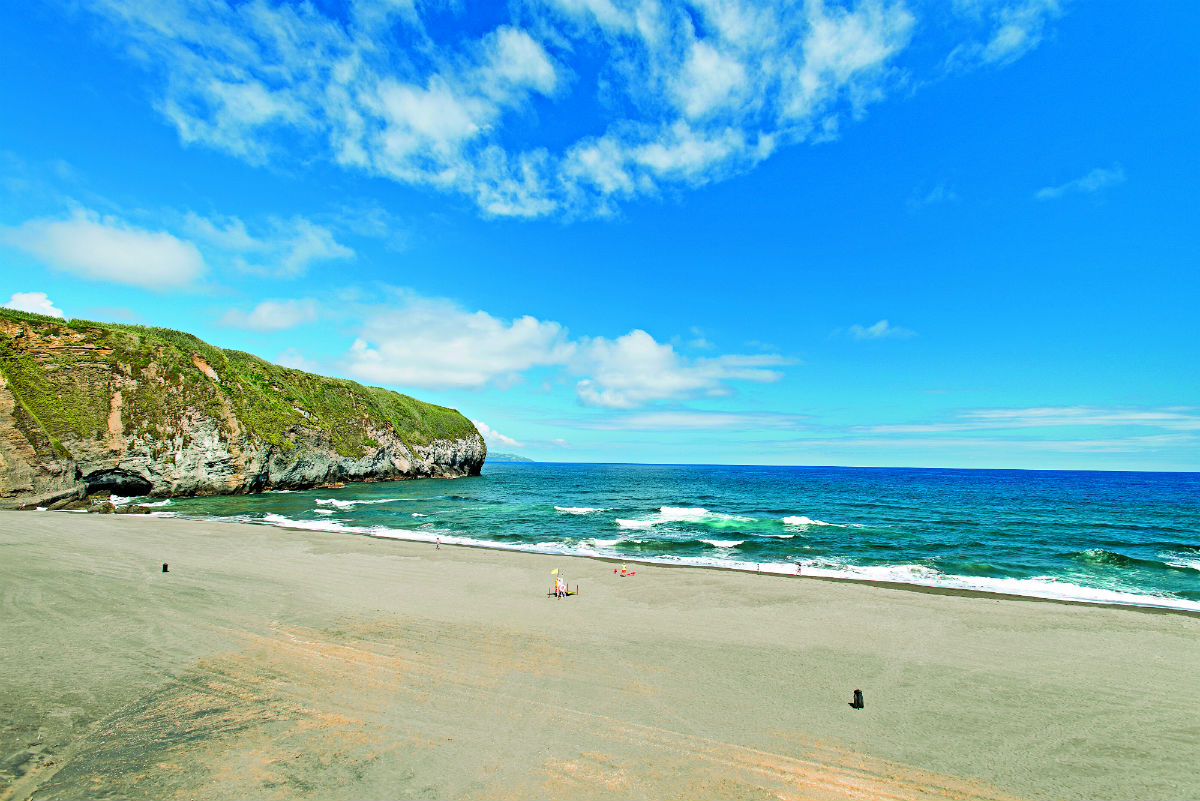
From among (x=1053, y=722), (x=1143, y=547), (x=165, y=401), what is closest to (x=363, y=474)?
(x=165, y=401)

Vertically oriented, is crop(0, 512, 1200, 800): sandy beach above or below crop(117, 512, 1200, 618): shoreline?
above

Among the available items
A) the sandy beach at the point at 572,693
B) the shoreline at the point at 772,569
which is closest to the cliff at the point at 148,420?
the shoreline at the point at 772,569

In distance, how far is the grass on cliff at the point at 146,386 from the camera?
129ft

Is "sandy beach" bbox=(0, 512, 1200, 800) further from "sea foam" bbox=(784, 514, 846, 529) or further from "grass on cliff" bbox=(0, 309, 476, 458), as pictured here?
"grass on cliff" bbox=(0, 309, 476, 458)

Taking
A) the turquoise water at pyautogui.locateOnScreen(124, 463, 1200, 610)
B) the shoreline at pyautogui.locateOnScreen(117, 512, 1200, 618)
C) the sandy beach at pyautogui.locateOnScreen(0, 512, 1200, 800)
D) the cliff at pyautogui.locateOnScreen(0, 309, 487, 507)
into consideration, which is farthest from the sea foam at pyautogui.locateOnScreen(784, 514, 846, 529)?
the cliff at pyautogui.locateOnScreen(0, 309, 487, 507)

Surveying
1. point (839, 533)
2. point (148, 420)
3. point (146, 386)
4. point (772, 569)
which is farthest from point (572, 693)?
point (146, 386)

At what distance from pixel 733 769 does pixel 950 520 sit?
45.1 metres

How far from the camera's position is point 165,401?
46.7 meters

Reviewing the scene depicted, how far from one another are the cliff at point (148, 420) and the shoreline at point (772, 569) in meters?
10.8

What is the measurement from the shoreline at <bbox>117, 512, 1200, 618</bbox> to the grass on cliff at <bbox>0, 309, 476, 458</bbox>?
1490 cm

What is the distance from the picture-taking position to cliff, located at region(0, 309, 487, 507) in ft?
119

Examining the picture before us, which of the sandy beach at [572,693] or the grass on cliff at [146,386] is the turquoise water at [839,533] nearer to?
the sandy beach at [572,693]

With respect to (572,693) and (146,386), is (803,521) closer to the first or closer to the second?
(572,693)

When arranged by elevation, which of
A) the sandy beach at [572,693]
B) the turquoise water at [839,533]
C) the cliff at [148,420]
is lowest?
the turquoise water at [839,533]
